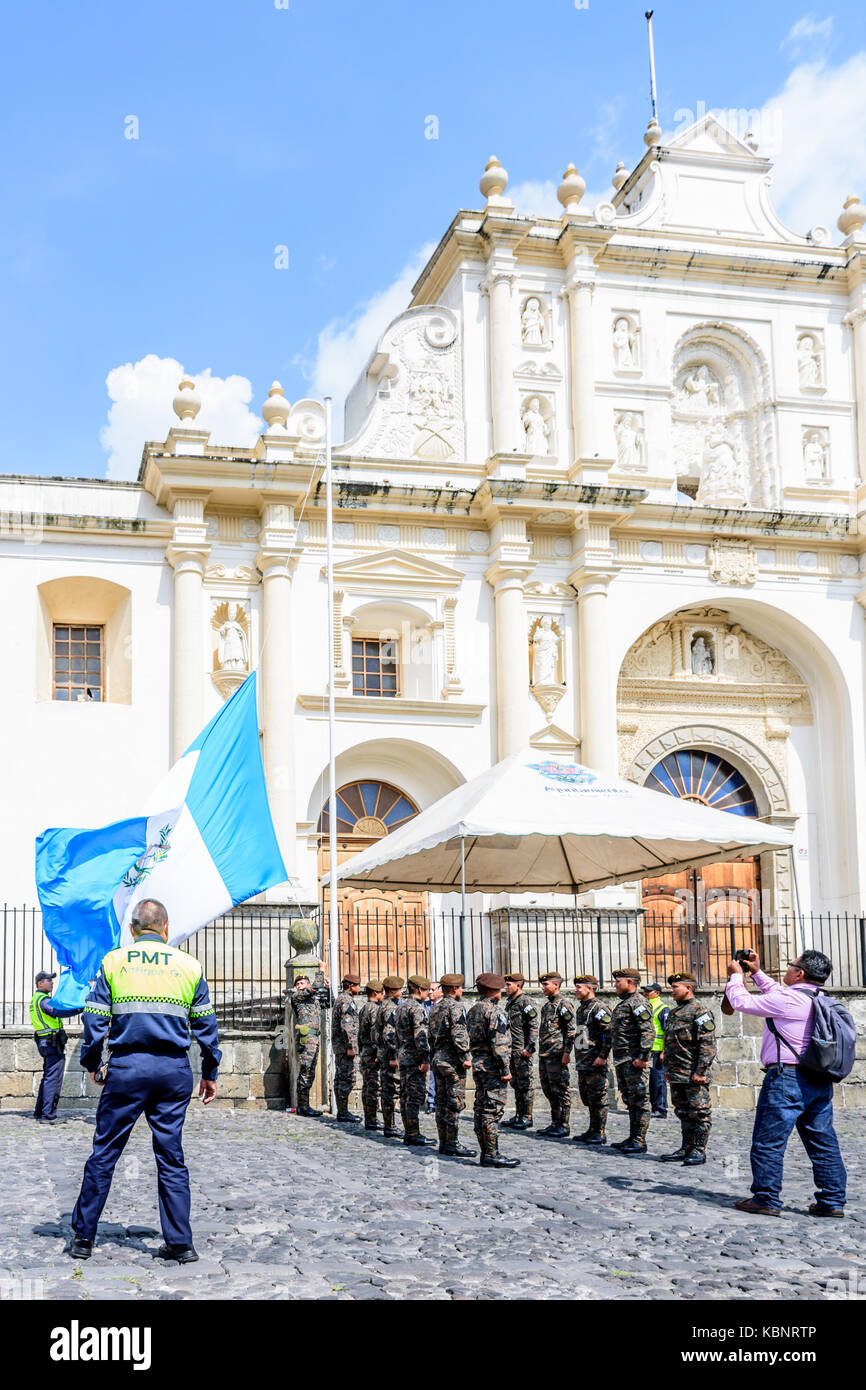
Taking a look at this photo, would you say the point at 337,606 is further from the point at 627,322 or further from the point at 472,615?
the point at 627,322

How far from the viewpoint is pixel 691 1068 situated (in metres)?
12.2

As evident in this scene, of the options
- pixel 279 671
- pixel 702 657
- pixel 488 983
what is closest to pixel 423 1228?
pixel 488 983

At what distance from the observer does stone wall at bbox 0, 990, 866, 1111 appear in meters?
16.5

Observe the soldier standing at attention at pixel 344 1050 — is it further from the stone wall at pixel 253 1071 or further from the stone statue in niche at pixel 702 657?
the stone statue in niche at pixel 702 657

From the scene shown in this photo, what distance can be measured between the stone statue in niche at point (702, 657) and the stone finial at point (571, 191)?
744 centimetres

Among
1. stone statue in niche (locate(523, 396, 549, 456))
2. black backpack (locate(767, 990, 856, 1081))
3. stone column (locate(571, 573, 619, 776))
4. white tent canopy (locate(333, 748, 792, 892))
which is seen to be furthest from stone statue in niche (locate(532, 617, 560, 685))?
black backpack (locate(767, 990, 856, 1081))

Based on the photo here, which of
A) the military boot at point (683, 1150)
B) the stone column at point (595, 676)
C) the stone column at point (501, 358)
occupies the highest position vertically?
the stone column at point (501, 358)

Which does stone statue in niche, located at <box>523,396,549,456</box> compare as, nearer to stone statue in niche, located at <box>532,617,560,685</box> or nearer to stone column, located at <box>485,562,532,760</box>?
stone column, located at <box>485,562,532,760</box>

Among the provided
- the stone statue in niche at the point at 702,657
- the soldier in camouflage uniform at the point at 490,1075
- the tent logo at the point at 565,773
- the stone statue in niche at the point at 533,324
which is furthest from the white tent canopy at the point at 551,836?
the stone statue in niche at the point at 533,324

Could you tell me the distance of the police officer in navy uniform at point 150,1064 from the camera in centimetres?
757

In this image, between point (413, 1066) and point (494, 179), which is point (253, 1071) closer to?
point (413, 1066)

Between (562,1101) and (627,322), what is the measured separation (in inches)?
626
